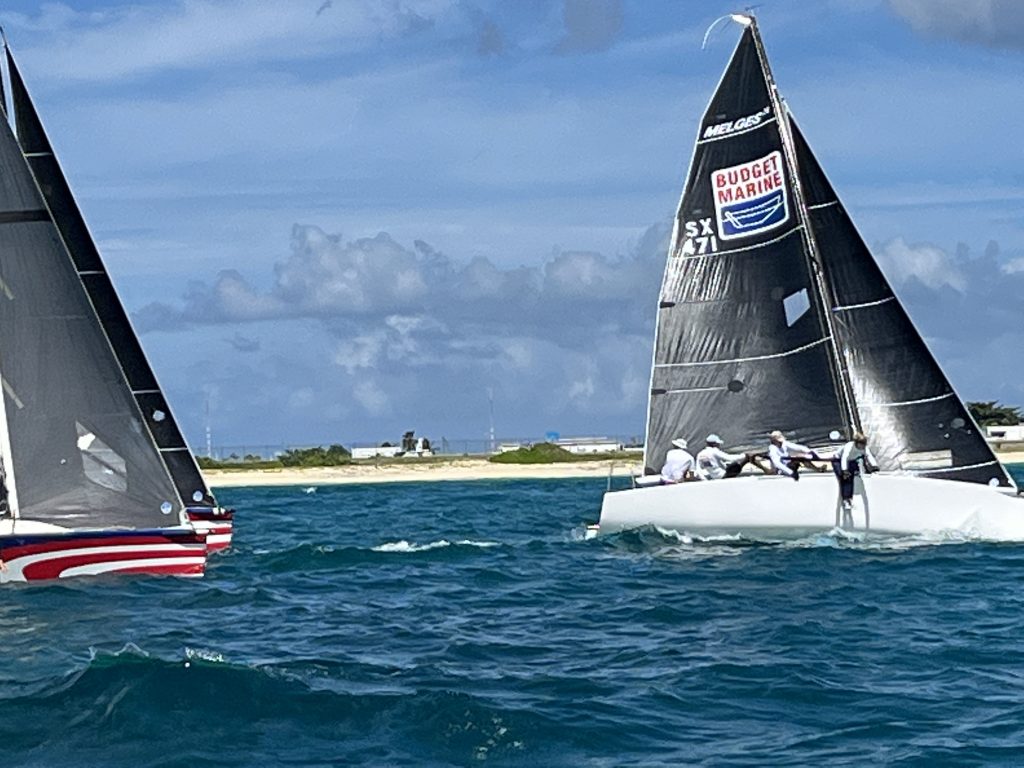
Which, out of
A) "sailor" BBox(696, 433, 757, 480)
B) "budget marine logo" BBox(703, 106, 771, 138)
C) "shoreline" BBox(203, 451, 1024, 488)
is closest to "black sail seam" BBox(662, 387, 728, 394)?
"sailor" BBox(696, 433, 757, 480)

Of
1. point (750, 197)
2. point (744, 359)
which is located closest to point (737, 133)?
point (750, 197)

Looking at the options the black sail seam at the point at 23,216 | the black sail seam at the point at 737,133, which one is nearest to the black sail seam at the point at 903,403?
the black sail seam at the point at 737,133

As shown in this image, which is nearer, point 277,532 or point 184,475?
point 184,475

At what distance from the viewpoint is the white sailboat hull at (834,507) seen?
28703mm

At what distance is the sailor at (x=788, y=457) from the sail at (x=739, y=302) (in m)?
1.24

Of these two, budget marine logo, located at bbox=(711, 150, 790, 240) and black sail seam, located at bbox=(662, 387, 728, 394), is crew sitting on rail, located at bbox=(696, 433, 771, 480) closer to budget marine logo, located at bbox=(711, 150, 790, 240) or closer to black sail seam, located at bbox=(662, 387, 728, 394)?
black sail seam, located at bbox=(662, 387, 728, 394)

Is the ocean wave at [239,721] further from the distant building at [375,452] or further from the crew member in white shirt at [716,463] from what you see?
the distant building at [375,452]

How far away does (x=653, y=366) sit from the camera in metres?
33.6

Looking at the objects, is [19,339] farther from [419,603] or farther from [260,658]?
[260,658]

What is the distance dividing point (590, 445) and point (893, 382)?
239 feet

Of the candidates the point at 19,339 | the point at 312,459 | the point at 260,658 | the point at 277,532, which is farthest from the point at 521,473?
the point at 260,658

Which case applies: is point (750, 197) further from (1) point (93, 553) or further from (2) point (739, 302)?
(1) point (93, 553)

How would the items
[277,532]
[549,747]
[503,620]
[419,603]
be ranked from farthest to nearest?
[277,532] → [419,603] → [503,620] → [549,747]

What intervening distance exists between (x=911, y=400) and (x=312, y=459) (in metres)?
66.4
